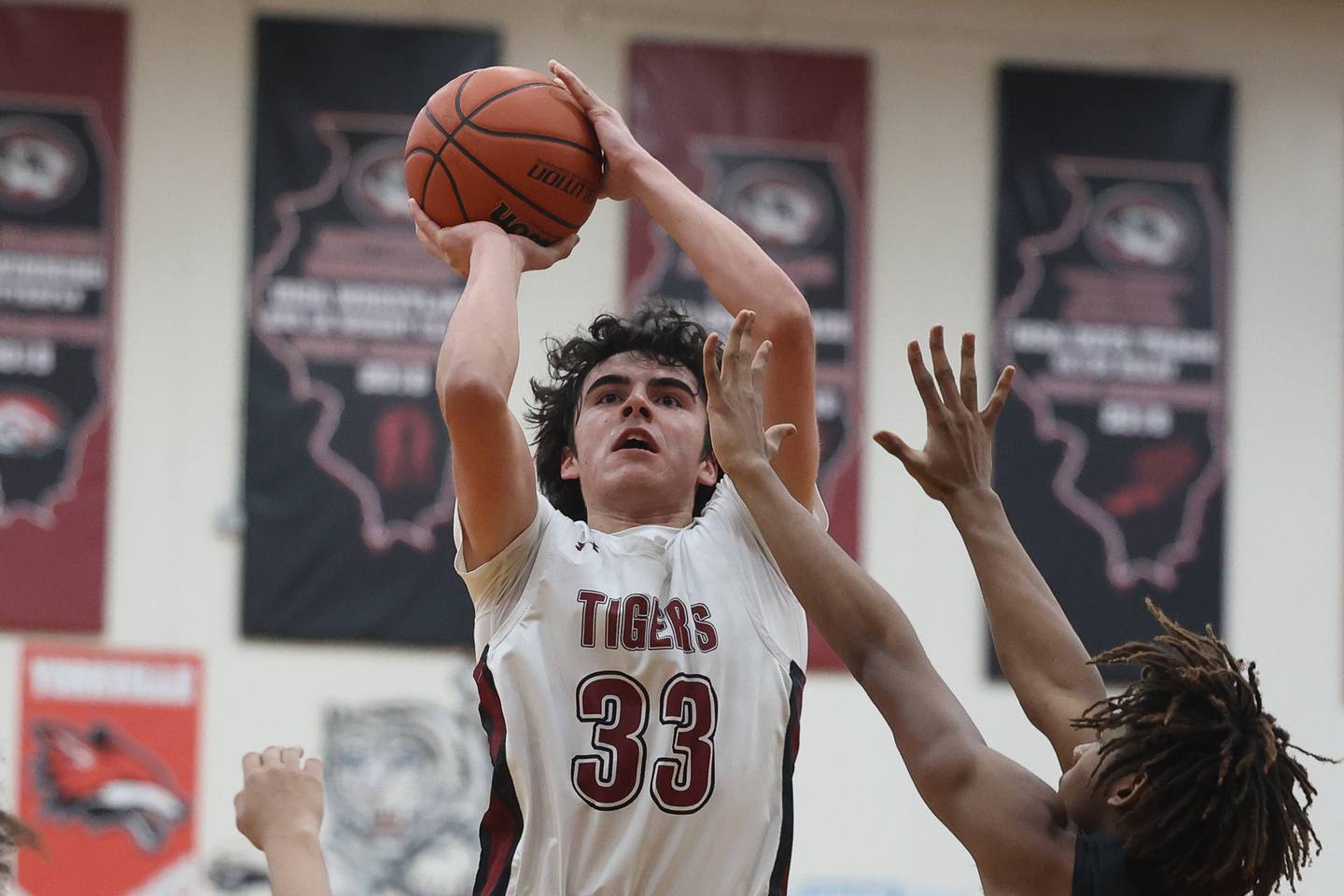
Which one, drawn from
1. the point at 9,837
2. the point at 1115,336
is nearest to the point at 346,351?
the point at 1115,336

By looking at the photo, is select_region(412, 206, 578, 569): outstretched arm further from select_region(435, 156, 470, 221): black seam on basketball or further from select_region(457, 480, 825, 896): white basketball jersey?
select_region(435, 156, 470, 221): black seam on basketball

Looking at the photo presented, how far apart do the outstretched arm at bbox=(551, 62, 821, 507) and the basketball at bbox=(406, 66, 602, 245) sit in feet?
A: 0.29

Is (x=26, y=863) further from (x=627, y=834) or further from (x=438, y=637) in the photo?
(x=627, y=834)

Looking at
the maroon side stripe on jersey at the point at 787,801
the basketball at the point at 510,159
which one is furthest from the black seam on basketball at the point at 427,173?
the maroon side stripe on jersey at the point at 787,801

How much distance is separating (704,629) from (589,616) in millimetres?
203

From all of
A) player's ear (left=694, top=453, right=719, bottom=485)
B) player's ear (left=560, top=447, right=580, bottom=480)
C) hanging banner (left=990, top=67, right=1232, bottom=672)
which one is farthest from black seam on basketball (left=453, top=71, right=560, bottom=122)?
hanging banner (left=990, top=67, right=1232, bottom=672)

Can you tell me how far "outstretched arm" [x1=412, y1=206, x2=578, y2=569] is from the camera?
3004 mm

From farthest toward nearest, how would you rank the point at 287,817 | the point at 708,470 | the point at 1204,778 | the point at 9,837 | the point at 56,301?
the point at 56,301
the point at 708,470
the point at 1204,778
the point at 287,817
the point at 9,837

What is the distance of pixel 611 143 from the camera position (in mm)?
3549

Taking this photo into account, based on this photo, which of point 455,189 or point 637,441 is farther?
point 455,189

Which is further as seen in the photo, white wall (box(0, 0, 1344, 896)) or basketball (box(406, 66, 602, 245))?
white wall (box(0, 0, 1344, 896))

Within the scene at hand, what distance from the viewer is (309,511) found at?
8.72m

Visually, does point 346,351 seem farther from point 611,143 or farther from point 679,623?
point 679,623

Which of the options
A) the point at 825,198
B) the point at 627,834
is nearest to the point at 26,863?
the point at 825,198
